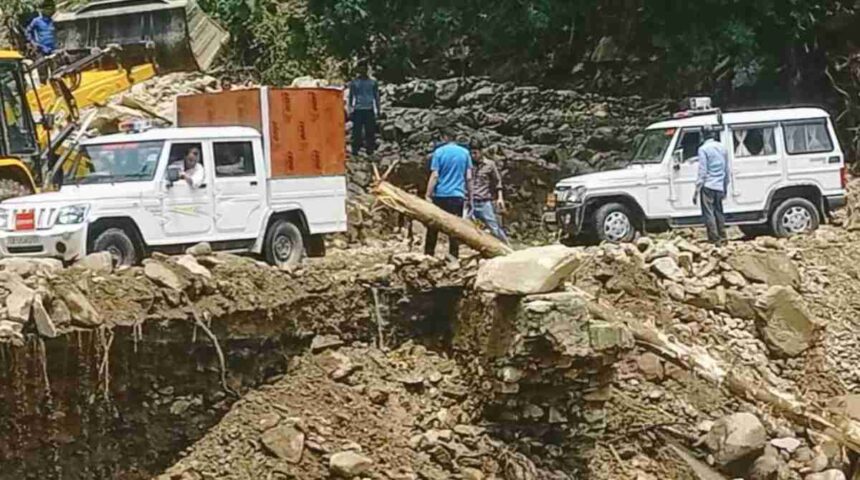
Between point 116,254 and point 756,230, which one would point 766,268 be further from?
point 116,254

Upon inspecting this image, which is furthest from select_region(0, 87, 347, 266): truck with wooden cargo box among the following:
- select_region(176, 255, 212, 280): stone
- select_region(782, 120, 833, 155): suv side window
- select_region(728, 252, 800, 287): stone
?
select_region(782, 120, 833, 155): suv side window

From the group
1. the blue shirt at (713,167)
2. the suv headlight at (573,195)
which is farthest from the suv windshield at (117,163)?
the blue shirt at (713,167)

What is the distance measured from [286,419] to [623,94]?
17.0 m

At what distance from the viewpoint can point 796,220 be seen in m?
18.9

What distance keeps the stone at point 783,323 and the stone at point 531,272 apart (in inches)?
140

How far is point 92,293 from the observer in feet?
39.3

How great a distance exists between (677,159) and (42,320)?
32.2 feet

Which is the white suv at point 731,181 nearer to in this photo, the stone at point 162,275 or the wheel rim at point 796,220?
the wheel rim at point 796,220

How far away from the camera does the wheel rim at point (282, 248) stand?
15672 millimetres

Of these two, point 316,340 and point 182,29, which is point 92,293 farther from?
point 182,29

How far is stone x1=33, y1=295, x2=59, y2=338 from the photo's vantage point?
37.3 feet

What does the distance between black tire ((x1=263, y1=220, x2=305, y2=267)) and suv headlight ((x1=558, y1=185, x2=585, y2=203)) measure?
400cm

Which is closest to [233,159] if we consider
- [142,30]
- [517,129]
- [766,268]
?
[766,268]

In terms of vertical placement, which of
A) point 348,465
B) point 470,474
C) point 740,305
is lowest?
point 470,474
